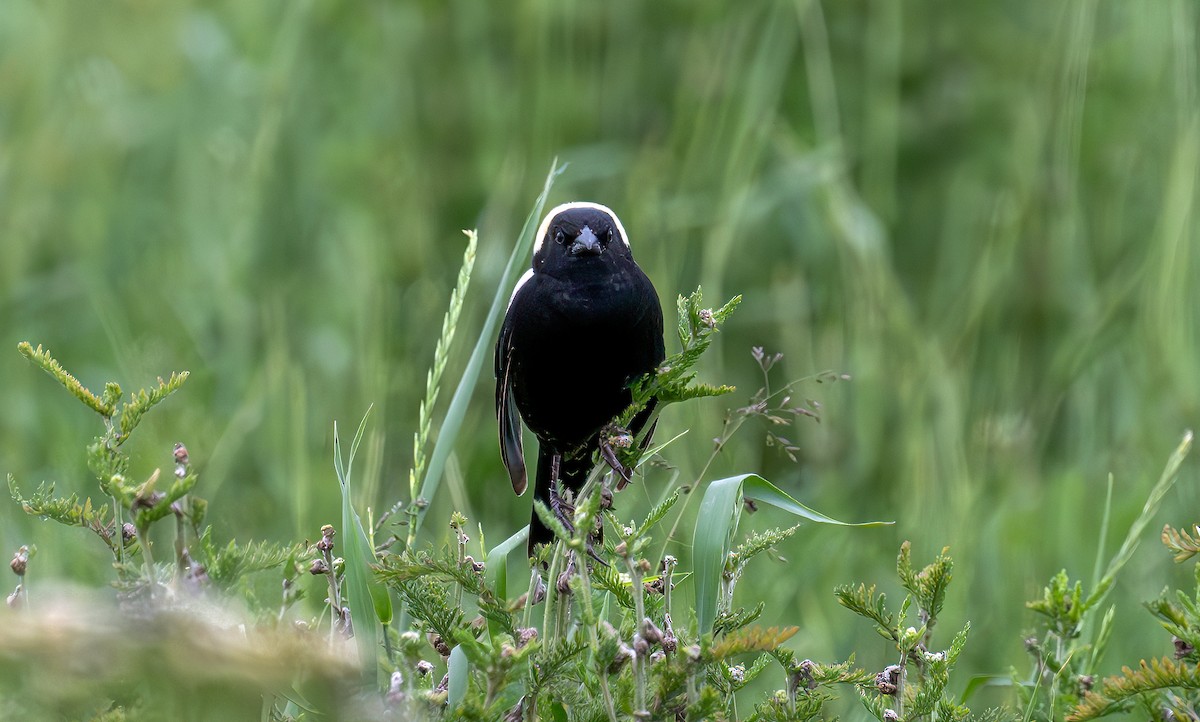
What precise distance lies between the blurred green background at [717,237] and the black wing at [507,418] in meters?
0.22

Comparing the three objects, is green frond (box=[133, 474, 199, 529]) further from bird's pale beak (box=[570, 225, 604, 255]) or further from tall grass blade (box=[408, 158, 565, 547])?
bird's pale beak (box=[570, 225, 604, 255])

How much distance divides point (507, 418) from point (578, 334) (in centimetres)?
35

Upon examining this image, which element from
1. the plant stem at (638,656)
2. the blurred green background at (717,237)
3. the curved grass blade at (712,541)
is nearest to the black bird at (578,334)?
the blurred green background at (717,237)

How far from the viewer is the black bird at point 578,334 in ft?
6.44

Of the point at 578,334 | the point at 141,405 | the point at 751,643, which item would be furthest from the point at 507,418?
the point at 751,643

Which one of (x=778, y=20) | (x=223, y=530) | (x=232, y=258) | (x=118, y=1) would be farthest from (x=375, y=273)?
(x=118, y=1)

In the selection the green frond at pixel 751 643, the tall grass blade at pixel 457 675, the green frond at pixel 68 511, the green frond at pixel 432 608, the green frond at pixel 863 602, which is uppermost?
the green frond at pixel 68 511

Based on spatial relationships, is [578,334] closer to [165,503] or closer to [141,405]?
[141,405]

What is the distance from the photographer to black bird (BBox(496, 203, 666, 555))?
6.44ft

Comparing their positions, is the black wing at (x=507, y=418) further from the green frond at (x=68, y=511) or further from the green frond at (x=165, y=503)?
the green frond at (x=165, y=503)

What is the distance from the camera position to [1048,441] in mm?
3277

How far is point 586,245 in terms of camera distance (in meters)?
2.00

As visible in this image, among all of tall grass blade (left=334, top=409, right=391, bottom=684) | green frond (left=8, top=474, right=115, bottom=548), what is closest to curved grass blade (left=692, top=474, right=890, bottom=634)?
tall grass blade (left=334, top=409, right=391, bottom=684)

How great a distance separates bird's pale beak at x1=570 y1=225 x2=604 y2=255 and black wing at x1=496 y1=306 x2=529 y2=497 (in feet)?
0.68
